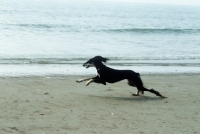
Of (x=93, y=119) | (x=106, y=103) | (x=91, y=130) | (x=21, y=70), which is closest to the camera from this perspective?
(x=91, y=130)

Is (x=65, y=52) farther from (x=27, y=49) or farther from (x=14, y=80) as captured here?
(x=14, y=80)

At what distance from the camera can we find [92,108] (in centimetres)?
850

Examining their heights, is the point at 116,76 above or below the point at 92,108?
above

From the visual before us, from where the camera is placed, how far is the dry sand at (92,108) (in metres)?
6.98

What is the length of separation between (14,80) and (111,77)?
3.50 metres

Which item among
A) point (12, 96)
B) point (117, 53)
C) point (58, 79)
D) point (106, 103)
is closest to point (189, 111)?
point (106, 103)

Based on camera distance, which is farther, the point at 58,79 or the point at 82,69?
the point at 82,69

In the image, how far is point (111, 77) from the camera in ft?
33.2

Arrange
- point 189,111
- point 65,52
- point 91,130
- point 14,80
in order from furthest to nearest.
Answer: point 65,52
point 14,80
point 189,111
point 91,130

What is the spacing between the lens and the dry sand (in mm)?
6980

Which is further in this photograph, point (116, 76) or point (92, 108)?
point (116, 76)

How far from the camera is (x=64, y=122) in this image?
7.24m

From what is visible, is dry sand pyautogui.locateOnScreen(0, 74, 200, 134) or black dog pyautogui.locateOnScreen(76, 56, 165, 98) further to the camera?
black dog pyautogui.locateOnScreen(76, 56, 165, 98)

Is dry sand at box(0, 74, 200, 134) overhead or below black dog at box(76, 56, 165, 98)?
below
